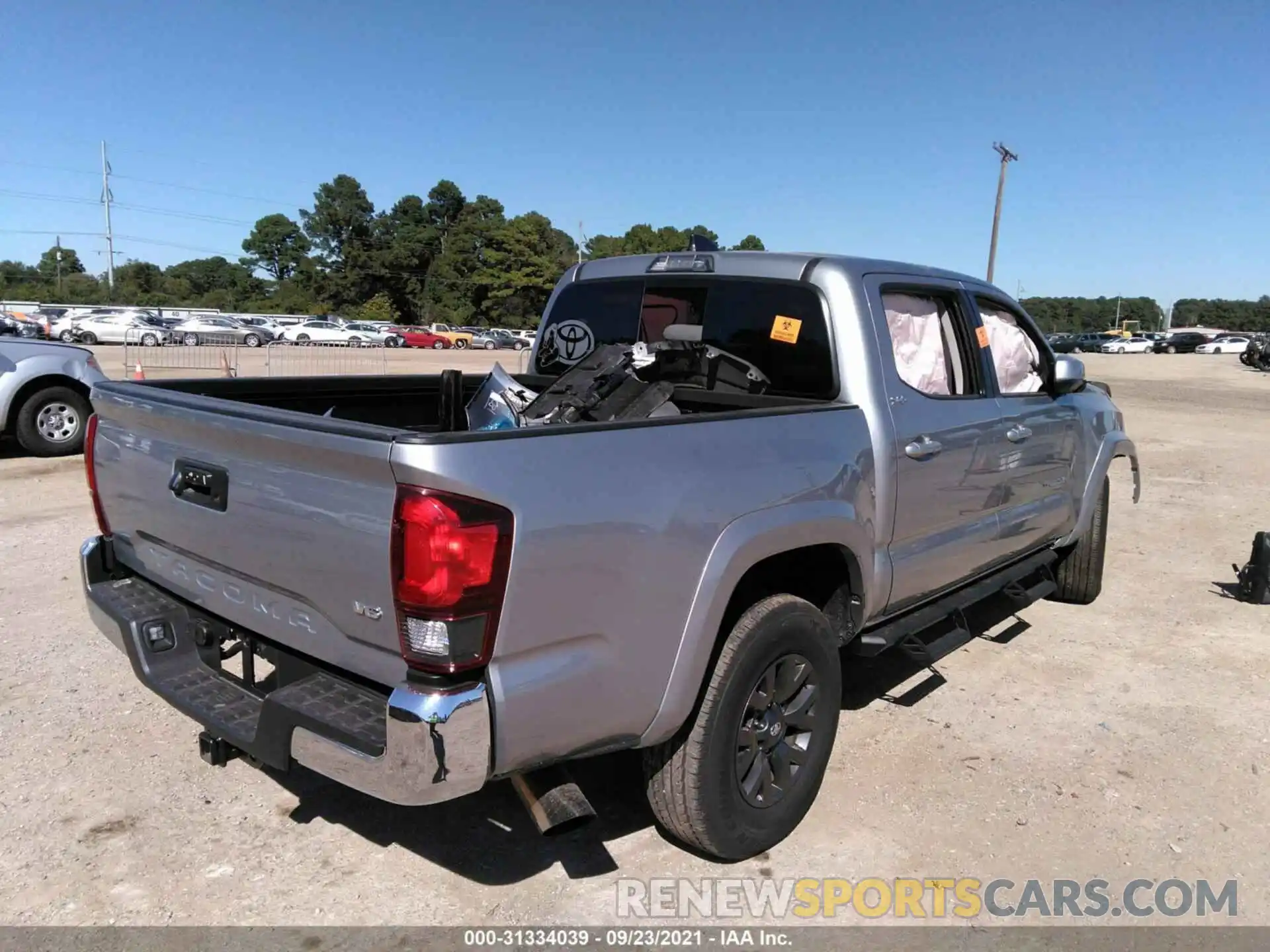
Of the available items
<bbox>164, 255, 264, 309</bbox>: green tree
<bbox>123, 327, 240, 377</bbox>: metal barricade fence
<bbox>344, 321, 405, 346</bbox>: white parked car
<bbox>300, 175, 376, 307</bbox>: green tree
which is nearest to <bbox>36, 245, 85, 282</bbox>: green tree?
<bbox>164, 255, 264, 309</bbox>: green tree

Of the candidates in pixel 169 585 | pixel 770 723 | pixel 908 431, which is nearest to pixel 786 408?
pixel 908 431

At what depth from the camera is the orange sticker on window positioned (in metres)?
3.73

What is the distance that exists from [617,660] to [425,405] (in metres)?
2.62

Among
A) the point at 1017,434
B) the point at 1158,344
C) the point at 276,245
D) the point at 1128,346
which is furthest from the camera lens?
the point at 276,245

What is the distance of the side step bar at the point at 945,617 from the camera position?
12.1ft

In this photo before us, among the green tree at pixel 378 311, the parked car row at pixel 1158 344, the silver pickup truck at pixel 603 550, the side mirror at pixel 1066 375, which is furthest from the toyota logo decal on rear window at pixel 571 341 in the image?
the green tree at pixel 378 311

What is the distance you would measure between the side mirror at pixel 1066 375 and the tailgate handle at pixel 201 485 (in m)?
4.06

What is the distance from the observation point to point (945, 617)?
420 centimetres

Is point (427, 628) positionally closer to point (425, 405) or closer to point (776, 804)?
point (776, 804)

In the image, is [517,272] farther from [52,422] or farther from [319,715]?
[319,715]

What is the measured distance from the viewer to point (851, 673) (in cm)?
479

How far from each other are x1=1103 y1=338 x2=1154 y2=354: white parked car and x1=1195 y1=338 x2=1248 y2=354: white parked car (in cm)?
317

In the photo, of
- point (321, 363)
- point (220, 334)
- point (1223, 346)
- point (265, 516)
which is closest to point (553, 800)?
point (265, 516)

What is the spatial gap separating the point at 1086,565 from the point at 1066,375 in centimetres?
160
